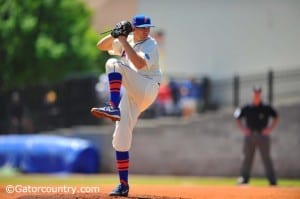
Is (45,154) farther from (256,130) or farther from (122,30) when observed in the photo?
(122,30)

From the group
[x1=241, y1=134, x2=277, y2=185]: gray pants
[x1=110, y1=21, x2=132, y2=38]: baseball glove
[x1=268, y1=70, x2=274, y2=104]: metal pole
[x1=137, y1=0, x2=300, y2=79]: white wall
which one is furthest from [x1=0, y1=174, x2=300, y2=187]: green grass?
[x1=110, y1=21, x2=132, y2=38]: baseball glove

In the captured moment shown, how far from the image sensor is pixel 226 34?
2636 cm

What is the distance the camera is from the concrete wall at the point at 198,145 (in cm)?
2178

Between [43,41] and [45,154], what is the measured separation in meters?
4.94

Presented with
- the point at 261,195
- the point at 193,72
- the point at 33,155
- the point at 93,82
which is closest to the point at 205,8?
the point at 193,72

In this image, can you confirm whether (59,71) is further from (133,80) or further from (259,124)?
(133,80)

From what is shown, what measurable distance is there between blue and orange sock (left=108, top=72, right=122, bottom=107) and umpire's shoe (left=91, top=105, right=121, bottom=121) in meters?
0.07

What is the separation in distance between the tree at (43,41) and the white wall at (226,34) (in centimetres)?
250

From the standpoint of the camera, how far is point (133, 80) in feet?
32.3

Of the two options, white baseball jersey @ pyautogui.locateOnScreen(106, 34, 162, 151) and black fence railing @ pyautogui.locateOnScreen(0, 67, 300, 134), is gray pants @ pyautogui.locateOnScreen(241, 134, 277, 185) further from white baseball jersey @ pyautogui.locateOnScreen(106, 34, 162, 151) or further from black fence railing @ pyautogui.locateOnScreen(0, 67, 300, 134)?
white baseball jersey @ pyautogui.locateOnScreen(106, 34, 162, 151)

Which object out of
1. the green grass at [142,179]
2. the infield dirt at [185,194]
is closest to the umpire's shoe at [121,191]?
the infield dirt at [185,194]

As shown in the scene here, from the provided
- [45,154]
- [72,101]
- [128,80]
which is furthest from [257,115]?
[128,80]

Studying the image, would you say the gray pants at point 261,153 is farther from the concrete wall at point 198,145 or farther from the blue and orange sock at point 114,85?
the blue and orange sock at point 114,85

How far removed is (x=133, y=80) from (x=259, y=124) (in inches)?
330
